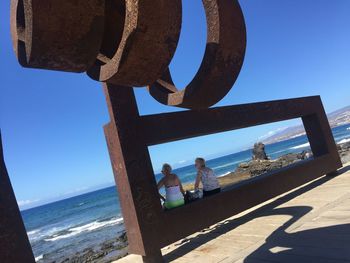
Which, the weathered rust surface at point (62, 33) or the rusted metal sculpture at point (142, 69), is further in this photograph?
the rusted metal sculpture at point (142, 69)

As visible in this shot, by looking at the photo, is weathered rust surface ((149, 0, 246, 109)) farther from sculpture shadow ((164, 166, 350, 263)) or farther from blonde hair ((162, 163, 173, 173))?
blonde hair ((162, 163, 173, 173))

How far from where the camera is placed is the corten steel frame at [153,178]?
20.4ft

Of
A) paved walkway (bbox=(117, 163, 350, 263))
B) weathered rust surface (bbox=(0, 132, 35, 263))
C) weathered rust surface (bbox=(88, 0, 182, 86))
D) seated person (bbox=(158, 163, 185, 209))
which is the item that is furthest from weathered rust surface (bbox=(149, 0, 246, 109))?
seated person (bbox=(158, 163, 185, 209))

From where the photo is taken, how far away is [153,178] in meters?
6.57

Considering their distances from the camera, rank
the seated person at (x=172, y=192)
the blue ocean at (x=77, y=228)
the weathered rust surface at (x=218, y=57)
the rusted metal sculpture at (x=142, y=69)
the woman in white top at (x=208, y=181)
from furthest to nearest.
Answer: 1. the blue ocean at (x=77, y=228)
2. the woman in white top at (x=208, y=181)
3. the seated person at (x=172, y=192)
4. the weathered rust surface at (x=218, y=57)
5. the rusted metal sculpture at (x=142, y=69)

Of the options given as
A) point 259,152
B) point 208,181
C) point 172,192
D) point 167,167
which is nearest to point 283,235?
point 172,192

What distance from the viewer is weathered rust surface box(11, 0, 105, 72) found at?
7.58ft

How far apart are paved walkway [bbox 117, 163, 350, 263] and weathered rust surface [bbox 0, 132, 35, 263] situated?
3.30 metres

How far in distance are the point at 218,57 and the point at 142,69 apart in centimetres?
84

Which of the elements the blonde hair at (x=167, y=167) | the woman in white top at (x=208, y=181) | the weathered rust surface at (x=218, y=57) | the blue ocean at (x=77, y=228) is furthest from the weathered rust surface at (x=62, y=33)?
the blue ocean at (x=77, y=228)

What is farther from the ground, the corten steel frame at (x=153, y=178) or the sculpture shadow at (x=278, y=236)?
the corten steel frame at (x=153, y=178)

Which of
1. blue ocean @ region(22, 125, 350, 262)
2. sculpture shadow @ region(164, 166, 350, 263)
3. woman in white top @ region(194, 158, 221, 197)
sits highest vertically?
woman in white top @ region(194, 158, 221, 197)

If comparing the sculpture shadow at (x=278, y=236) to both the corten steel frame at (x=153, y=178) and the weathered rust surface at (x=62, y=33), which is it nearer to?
the corten steel frame at (x=153, y=178)

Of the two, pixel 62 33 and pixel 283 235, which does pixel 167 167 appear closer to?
pixel 283 235
